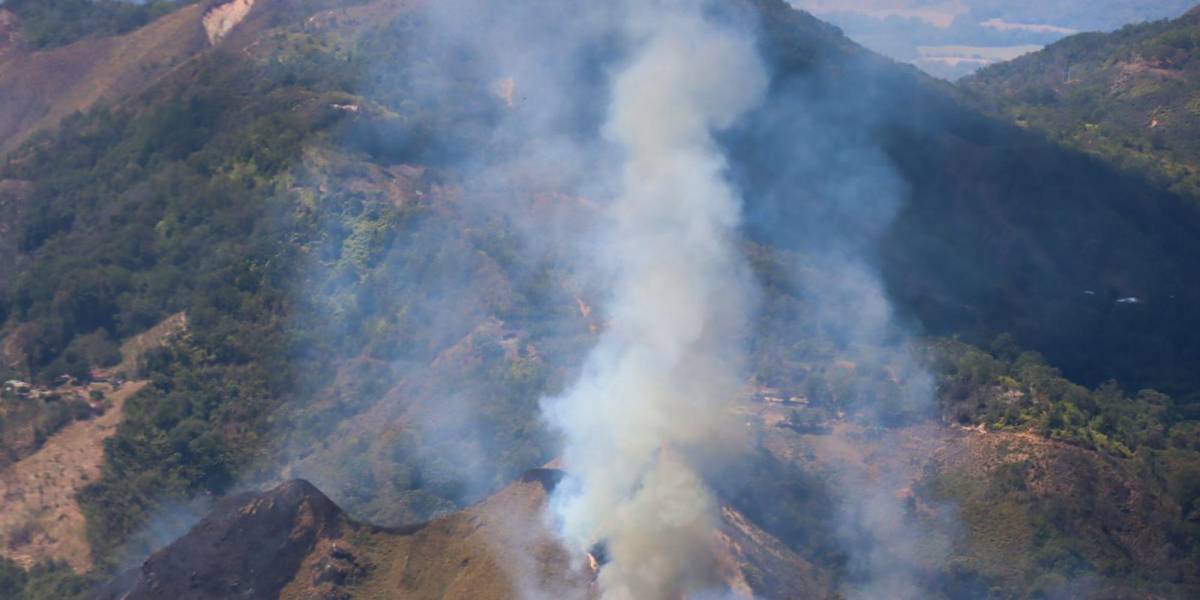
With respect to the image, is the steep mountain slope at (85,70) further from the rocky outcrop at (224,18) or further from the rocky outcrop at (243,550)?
the rocky outcrop at (243,550)

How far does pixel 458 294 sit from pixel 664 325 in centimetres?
1651

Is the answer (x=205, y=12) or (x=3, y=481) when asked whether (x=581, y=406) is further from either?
(x=205, y=12)

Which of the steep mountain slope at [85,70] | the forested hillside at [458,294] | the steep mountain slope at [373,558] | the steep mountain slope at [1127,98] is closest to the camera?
the steep mountain slope at [373,558]

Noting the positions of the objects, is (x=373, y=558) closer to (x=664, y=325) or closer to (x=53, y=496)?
(x=664, y=325)

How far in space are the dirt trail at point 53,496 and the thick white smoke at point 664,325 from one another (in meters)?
21.5

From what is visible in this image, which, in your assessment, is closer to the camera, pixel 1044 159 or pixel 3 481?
pixel 3 481

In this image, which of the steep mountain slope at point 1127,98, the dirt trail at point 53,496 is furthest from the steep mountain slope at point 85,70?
the steep mountain slope at point 1127,98

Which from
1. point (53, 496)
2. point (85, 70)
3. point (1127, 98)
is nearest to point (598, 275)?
point (53, 496)

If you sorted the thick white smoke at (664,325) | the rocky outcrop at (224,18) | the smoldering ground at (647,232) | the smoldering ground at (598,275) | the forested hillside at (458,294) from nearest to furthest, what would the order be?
the thick white smoke at (664,325), the smoldering ground at (647,232), the smoldering ground at (598,275), the forested hillside at (458,294), the rocky outcrop at (224,18)

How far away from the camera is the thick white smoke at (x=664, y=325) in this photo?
37.8 m

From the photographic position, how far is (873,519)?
149 feet

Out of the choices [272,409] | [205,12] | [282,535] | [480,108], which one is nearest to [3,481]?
[272,409]

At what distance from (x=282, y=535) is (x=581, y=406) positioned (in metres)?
14.3

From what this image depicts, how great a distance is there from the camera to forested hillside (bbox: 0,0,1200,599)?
151 feet
